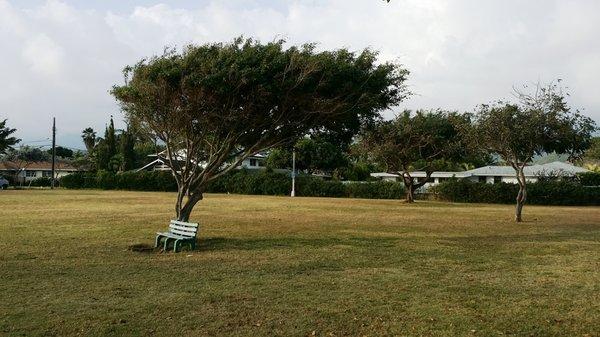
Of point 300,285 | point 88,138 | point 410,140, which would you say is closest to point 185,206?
point 300,285

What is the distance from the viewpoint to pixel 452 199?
4562cm

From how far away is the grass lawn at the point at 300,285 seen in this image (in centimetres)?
673

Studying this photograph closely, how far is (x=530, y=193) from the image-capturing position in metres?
42.7

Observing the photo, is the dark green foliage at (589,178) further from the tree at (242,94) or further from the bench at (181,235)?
the bench at (181,235)

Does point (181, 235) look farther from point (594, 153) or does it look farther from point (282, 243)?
point (594, 153)

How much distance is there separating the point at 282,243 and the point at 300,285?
5823mm

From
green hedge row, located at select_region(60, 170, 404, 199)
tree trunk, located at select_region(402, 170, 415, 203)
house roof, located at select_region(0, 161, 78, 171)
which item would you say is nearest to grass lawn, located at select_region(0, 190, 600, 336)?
tree trunk, located at select_region(402, 170, 415, 203)

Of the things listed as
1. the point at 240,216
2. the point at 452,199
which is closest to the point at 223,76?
the point at 240,216

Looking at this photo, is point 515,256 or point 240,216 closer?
point 515,256

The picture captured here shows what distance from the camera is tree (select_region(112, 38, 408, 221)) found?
14344 millimetres

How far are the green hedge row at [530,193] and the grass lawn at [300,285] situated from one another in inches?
1060

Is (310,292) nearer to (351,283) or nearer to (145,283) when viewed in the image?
(351,283)

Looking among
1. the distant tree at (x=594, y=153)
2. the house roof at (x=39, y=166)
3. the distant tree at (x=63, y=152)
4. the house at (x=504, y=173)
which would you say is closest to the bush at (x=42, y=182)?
the house roof at (x=39, y=166)

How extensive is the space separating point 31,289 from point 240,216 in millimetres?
16210
